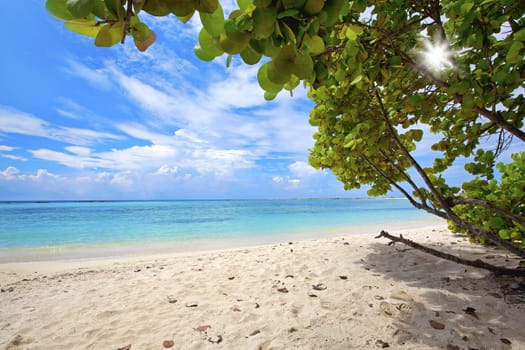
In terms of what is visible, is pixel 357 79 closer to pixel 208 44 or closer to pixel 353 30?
pixel 353 30

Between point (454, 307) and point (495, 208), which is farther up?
point (495, 208)

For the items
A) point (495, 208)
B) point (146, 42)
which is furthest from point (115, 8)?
point (495, 208)

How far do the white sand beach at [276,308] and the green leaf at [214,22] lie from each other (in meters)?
2.40

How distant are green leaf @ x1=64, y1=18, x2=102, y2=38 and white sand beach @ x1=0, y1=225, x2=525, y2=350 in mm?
2437

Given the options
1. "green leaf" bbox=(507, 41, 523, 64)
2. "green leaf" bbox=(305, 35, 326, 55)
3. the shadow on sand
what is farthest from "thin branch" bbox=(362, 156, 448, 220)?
"green leaf" bbox=(305, 35, 326, 55)

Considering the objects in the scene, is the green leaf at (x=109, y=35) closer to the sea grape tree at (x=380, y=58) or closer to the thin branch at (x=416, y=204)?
the sea grape tree at (x=380, y=58)

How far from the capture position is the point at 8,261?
6.94m

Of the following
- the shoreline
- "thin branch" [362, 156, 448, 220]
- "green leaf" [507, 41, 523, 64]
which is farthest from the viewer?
the shoreline

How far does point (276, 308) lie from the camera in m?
2.80

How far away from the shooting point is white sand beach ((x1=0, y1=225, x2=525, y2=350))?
2182mm

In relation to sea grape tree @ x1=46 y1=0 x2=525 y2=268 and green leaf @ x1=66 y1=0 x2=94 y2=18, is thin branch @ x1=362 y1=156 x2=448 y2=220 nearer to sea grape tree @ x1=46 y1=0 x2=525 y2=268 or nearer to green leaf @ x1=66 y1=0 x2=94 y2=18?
sea grape tree @ x1=46 y1=0 x2=525 y2=268

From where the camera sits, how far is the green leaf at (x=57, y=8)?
41 centimetres

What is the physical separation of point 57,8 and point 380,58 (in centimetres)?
155

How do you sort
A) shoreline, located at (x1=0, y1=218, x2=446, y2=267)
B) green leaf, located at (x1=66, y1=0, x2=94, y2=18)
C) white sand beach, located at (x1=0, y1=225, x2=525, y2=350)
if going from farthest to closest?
shoreline, located at (x1=0, y1=218, x2=446, y2=267) < white sand beach, located at (x1=0, y1=225, x2=525, y2=350) < green leaf, located at (x1=66, y1=0, x2=94, y2=18)
